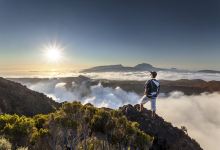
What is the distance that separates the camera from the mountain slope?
57656mm

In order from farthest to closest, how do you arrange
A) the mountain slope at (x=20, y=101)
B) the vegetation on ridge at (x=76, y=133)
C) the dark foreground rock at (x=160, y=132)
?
the mountain slope at (x=20, y=101) < the dark foreground rock at (x=160, y=132) < the vegetation on ridge at (x=76, y=133)

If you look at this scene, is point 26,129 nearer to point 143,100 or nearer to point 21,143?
point 21,143

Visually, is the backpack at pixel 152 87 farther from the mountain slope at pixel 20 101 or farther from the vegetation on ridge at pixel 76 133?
the mountain slope at pixel 20 101

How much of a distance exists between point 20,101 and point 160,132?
35.4 metres

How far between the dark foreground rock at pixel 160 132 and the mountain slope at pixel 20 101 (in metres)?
24.0

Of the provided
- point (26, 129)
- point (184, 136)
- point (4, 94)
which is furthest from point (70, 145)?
point (4, 94)

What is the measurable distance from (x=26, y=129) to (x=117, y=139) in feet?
19.7

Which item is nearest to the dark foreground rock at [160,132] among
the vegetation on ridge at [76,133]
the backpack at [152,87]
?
the backpack at [152,87]

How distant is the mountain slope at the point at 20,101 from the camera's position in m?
57.7

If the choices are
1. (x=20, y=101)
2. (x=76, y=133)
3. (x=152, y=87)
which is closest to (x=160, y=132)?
(x=152, y=87)

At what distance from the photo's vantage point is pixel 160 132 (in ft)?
105

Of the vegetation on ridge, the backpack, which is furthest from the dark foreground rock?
the vegetation on ridge

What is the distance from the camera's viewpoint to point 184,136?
33.4 m

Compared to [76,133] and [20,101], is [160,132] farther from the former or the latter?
[20,101]
